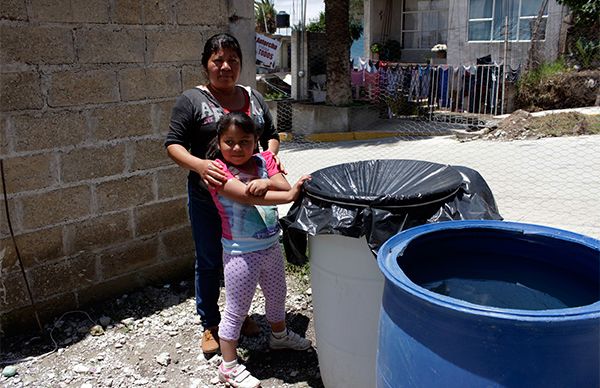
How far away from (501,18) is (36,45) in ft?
50.1

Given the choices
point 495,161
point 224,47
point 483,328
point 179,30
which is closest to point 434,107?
point 495,161

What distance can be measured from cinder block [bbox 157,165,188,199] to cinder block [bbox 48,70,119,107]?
2.17ft

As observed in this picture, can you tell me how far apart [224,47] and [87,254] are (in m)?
1.78

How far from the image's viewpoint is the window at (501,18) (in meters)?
15.4

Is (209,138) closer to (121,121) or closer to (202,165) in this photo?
(202,165)

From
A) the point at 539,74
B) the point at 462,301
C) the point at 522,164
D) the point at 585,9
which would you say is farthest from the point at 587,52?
the point at 462,301

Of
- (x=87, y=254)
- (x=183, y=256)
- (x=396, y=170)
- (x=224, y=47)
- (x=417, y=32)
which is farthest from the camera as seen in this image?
(x=417, y=32)

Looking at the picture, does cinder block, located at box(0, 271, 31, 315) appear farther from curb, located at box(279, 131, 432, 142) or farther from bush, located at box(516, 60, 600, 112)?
bush, located at box(516, 60, 600, 112)

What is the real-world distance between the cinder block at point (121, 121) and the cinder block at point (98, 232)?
1.84 feet

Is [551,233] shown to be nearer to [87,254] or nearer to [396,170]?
[396,170]

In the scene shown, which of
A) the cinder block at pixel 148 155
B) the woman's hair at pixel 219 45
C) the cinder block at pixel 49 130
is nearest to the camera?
the woman's hair at pixel 219 45

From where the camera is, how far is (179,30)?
4.09 metres

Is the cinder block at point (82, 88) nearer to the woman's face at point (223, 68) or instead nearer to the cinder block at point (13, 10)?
the cinder block at point (13, 10)

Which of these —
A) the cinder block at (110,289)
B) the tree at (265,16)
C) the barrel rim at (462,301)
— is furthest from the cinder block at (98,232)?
the tree at (265,16)
